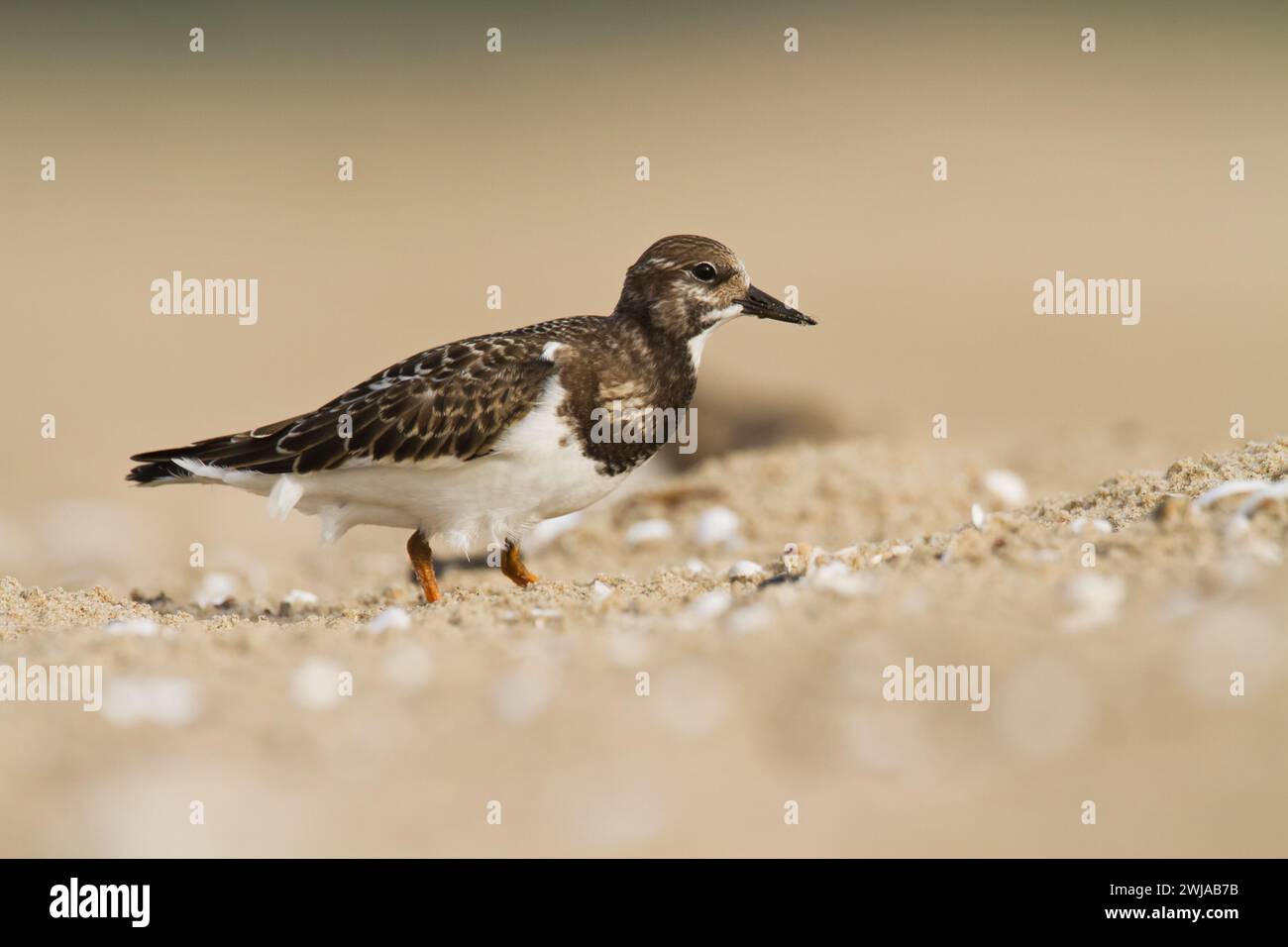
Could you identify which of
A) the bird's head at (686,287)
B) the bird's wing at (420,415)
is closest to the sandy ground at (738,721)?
the bird's wing at (420,415)

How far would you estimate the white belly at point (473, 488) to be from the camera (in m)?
6.25

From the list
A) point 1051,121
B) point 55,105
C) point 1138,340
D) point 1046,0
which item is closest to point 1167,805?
point 1138,340

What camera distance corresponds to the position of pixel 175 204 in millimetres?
24094

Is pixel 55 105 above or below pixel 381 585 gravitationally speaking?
above

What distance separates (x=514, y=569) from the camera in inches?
274

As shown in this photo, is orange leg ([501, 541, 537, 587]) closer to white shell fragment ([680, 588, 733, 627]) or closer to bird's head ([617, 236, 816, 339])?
bird's head ([617, 236, 816, 339])

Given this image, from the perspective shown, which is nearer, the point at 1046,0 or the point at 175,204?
the point at 175,204

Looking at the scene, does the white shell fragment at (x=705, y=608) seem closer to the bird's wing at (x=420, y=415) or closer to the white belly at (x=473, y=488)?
the white belly at (x=473, y=488)

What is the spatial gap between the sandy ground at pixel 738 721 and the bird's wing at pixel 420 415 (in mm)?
897

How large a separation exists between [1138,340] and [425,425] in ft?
35.0

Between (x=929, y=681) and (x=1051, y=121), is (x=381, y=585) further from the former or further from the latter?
(x=1051, y=121)

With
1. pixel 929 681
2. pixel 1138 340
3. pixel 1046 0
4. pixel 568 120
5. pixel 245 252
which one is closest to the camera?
pixel 929 681

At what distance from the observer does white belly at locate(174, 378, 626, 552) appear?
246 inches

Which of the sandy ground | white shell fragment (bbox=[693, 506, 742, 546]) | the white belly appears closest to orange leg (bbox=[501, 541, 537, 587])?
the white belly
